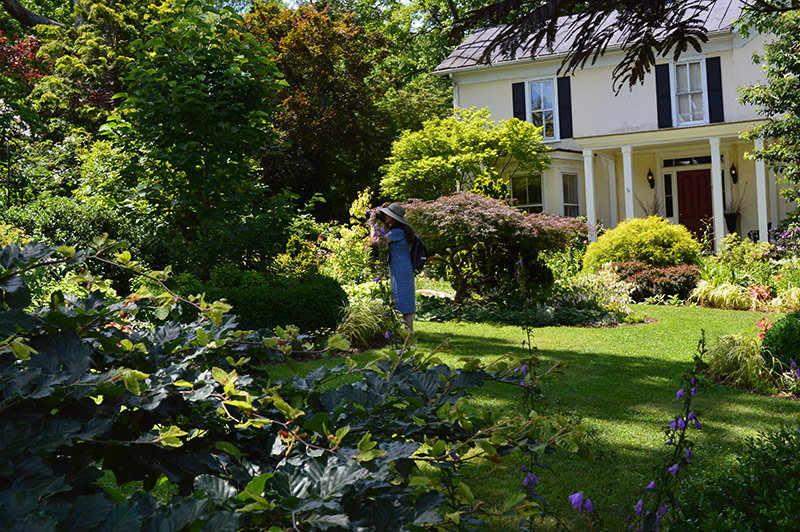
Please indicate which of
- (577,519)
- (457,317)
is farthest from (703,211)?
(577,519)

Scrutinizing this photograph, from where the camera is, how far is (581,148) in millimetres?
20891

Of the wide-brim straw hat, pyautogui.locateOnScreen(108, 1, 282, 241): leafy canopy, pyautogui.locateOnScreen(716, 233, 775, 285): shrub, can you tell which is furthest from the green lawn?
pyautogui.locateOnScreen(108, 1, 282, 241): leafy canopy

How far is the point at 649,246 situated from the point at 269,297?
29.3ft

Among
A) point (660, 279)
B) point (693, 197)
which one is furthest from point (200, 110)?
point (693, 197)

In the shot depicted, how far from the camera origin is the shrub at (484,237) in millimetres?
11836

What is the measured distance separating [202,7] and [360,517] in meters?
8.35

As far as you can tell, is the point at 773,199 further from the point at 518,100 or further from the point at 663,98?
the point at 518,100

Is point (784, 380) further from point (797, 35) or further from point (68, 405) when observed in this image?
point (797, 35)

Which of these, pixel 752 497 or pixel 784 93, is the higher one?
pixel 784 93

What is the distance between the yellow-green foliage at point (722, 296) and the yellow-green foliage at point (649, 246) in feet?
3.63

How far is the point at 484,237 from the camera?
12.0m

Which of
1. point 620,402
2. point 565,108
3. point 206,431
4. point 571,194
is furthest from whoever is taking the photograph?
point 571,194

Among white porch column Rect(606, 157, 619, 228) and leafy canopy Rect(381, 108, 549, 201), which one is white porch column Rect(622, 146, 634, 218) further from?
leafy canopy Rect(381, 108, 549, 201)

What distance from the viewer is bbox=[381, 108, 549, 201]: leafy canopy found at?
19.3 metres
